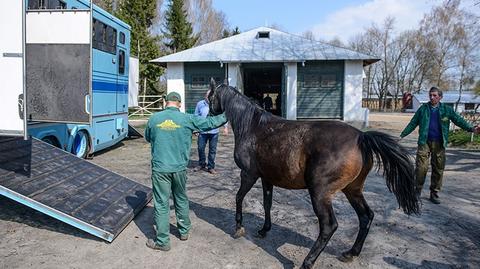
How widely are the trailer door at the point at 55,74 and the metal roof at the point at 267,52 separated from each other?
580 inches

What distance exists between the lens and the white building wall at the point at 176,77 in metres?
21.6

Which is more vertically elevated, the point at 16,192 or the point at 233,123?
the point at 233,123

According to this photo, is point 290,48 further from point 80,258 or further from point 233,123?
point 80,258

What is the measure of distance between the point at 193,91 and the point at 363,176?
18312mm

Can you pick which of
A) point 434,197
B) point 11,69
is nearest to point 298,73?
point 434,197

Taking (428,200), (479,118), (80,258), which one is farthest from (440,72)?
(80,258)

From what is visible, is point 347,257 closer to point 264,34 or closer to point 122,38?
point 122,38

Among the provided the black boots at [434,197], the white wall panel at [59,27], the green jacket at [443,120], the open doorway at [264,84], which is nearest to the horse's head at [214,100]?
the white wall panel at [59,27]

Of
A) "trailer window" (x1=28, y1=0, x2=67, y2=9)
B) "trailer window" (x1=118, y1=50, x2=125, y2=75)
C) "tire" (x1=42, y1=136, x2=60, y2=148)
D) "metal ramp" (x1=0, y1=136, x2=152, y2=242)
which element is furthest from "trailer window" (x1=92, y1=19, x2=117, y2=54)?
"metal ramp" (x1=0, y1=136, x2=152, y2=242)

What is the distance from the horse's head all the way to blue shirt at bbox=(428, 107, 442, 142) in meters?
3.79

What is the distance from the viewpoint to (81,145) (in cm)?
924

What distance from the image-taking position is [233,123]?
479cm

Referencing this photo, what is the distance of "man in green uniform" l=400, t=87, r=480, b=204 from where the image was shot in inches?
254

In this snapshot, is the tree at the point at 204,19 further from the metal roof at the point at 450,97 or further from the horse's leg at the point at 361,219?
the horse's leg at the point at 361,219
